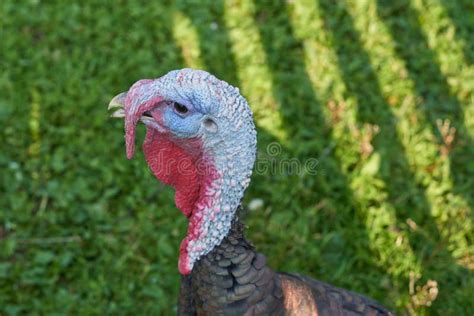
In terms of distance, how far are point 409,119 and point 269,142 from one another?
874mm

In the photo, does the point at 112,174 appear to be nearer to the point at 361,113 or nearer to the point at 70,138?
the point at 70,138

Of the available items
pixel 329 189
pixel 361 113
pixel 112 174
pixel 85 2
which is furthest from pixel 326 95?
pixel 85 2

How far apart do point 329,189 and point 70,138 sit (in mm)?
1522

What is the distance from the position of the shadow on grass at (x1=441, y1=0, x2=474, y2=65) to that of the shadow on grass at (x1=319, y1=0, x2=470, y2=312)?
0.79 ft

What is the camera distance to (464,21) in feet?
15.6

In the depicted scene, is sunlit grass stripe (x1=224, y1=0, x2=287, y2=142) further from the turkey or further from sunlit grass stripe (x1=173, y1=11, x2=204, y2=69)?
the turkey

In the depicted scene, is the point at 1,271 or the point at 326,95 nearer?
the point at 1,271

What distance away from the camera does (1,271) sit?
3586 mm

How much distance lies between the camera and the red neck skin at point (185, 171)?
226 centimetres

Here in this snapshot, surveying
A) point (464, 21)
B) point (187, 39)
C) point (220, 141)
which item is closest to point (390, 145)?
point (464, 21)

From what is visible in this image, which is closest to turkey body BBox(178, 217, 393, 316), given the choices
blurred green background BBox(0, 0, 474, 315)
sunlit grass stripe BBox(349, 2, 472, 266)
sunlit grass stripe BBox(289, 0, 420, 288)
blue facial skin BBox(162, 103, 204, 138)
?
blue facial skin BBox(162, 103, 204, 138)

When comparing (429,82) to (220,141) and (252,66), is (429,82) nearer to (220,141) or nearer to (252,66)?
(252,66)

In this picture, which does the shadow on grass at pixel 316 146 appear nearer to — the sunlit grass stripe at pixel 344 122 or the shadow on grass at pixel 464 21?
the sunlit grass stripe at pixel 344 122

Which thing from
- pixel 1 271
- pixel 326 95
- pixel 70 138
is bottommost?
pixel 1 271
